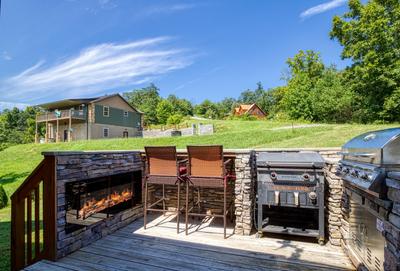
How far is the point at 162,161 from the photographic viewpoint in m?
3.61

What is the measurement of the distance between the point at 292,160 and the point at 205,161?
1.14 meters

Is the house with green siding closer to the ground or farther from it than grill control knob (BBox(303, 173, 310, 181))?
farther from it

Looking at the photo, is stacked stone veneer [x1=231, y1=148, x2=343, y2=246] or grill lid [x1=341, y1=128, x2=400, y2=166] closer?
grill lid [x1=341, y1=128, x2=400, y2=166]

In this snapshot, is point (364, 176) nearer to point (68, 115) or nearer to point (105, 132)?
point (68, 115)

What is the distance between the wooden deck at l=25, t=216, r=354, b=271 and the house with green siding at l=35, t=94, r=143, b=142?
19.9 metres

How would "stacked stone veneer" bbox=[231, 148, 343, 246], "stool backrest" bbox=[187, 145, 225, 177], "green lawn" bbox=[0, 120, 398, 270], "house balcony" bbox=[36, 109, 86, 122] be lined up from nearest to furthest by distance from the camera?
"stacked stone veneer" bbox=[231, 148, 343, 246], "stool backrest" bbox=[187, 145, 225, 177], "green lawn" bbox=[0, 120, 398, 270], "house balcony" bbox=[36, 109, 86, 122]

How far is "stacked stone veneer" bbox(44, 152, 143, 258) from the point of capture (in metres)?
2.67

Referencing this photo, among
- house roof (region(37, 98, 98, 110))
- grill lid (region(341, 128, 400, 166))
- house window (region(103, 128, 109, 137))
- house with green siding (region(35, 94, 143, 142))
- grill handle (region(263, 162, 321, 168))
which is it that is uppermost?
house roof (region(37, 98, 98, 110))

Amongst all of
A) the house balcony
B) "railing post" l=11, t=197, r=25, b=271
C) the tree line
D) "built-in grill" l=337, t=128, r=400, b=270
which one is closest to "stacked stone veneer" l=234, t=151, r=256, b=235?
"built-in grill" l=337, t=128, r=400, b=270

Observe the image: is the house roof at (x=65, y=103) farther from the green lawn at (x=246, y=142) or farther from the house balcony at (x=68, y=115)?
the green lawn at (x=246, y=142)

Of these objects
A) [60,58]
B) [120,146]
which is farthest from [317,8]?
[60,58]

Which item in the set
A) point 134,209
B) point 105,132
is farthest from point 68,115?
point 134,209

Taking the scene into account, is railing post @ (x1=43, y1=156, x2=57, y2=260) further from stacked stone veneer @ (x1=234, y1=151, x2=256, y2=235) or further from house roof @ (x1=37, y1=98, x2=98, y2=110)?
house roof @ (x1=37, y1=98, x2=98, y2=110)

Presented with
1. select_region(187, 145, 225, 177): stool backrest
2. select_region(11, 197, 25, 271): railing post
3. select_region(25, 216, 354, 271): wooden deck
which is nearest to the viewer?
select_region(25, 216, 354, 271): wooden deck
